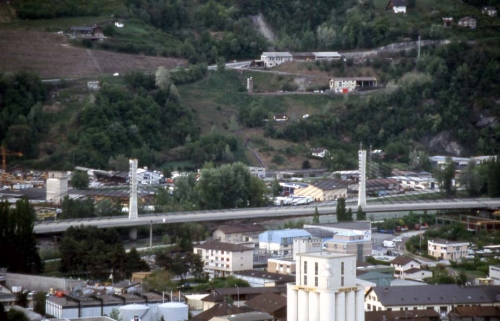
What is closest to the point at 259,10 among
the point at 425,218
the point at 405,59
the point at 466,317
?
the point at 405,59

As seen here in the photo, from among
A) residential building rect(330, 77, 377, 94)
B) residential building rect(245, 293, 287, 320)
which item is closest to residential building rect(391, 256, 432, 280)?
residential building rect(245, 293, 287, 320)

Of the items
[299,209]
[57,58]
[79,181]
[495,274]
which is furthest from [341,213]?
[57,58]

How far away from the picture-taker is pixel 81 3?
62.3m

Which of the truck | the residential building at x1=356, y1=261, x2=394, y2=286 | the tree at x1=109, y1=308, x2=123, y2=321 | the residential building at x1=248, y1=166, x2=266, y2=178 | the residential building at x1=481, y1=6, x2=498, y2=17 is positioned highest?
the residential building at x1=481, y1=6, x2=498, y2=17

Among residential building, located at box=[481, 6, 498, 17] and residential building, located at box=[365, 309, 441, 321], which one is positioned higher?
residential building, located at box=[481, 6, 498, 17]

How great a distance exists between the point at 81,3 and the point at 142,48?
3.92 meters

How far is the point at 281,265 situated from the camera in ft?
113

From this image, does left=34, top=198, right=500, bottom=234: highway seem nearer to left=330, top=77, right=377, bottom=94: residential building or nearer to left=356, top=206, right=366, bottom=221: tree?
left=356, top=206, right=366, bottom=221: tree

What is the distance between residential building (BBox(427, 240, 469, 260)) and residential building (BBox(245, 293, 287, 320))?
8771mm

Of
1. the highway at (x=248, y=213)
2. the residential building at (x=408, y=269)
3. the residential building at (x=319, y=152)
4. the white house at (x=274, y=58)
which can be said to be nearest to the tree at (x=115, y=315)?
the residential building at (x=408, y=269)

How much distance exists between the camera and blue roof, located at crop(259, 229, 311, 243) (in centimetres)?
3744

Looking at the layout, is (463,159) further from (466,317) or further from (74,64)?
(466,317)

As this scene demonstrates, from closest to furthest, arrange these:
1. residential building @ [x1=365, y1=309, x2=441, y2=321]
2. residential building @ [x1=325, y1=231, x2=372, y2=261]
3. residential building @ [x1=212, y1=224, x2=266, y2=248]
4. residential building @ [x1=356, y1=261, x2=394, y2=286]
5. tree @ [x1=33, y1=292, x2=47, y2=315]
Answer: residential building @ [x1=365, y1=309, x2=441, y2=321] → tree @ [x1=33, y1=292, x2=47, y2=315] → residential building @ [x1=356, y1=261, x2=394, y2=286] → residential building @ [x1=325, y1=231, x2=372, y2=261] → residential building @ [x1=212, y1=224, x2=266, y2=248]

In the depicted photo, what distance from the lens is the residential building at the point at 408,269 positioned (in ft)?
111
